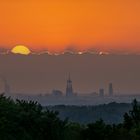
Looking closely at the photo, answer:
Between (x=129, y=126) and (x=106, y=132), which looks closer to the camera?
(x=106, y=132)

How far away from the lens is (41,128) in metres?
91.2

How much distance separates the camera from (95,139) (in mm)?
94188

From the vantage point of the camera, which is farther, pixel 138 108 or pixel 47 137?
pixel 138 108

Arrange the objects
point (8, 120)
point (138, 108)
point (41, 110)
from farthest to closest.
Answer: point (138, 108), point (41, 110), point (8, 120)

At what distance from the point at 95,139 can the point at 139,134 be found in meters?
4.93

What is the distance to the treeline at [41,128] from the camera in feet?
291

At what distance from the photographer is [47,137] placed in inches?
3597

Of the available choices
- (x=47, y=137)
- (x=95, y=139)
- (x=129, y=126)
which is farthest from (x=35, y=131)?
(x=129, y=126)

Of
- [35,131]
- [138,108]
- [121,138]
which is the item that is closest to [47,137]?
[35,131]

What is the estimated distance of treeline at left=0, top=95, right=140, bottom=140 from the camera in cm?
8881

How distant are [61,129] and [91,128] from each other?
3.48 metres

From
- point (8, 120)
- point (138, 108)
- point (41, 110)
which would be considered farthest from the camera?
point (138, 108)

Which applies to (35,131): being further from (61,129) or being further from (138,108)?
(138,108)

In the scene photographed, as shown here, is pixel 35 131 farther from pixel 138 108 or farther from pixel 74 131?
pixel 138 108
